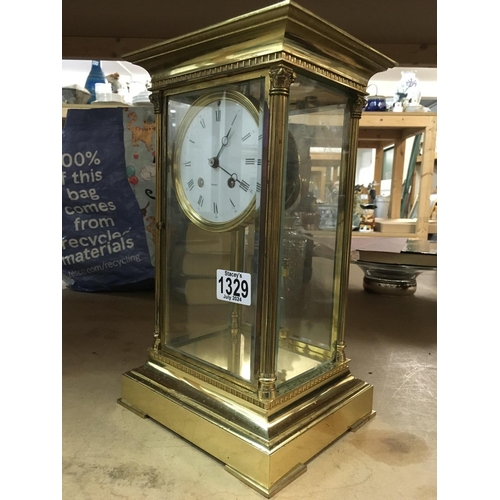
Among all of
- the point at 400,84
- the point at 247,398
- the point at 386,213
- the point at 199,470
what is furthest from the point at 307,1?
the point at 386,213

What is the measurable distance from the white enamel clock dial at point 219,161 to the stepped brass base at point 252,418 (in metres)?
0.26

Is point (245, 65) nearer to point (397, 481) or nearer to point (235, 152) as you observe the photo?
point (235, 152)

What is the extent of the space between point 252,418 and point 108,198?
1.10m

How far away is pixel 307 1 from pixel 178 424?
0.81m

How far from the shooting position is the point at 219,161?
0.66 m

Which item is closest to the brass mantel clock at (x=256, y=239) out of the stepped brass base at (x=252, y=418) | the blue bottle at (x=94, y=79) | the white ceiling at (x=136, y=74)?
the stepped brass base at (x=252, y=418)

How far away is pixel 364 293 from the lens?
64.7 inches

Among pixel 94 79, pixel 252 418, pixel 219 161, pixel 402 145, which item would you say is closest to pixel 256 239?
pixel 219 161

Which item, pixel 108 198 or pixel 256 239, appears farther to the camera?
Result: pixel 108 198

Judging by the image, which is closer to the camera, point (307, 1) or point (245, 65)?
point (245, 65)

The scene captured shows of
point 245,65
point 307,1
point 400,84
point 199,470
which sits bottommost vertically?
point 199,470

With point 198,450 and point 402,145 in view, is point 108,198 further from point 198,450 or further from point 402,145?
point 402,145

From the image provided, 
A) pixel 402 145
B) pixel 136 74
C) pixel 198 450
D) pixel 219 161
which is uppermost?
pixel 136 74

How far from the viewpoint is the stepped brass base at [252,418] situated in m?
0.59
